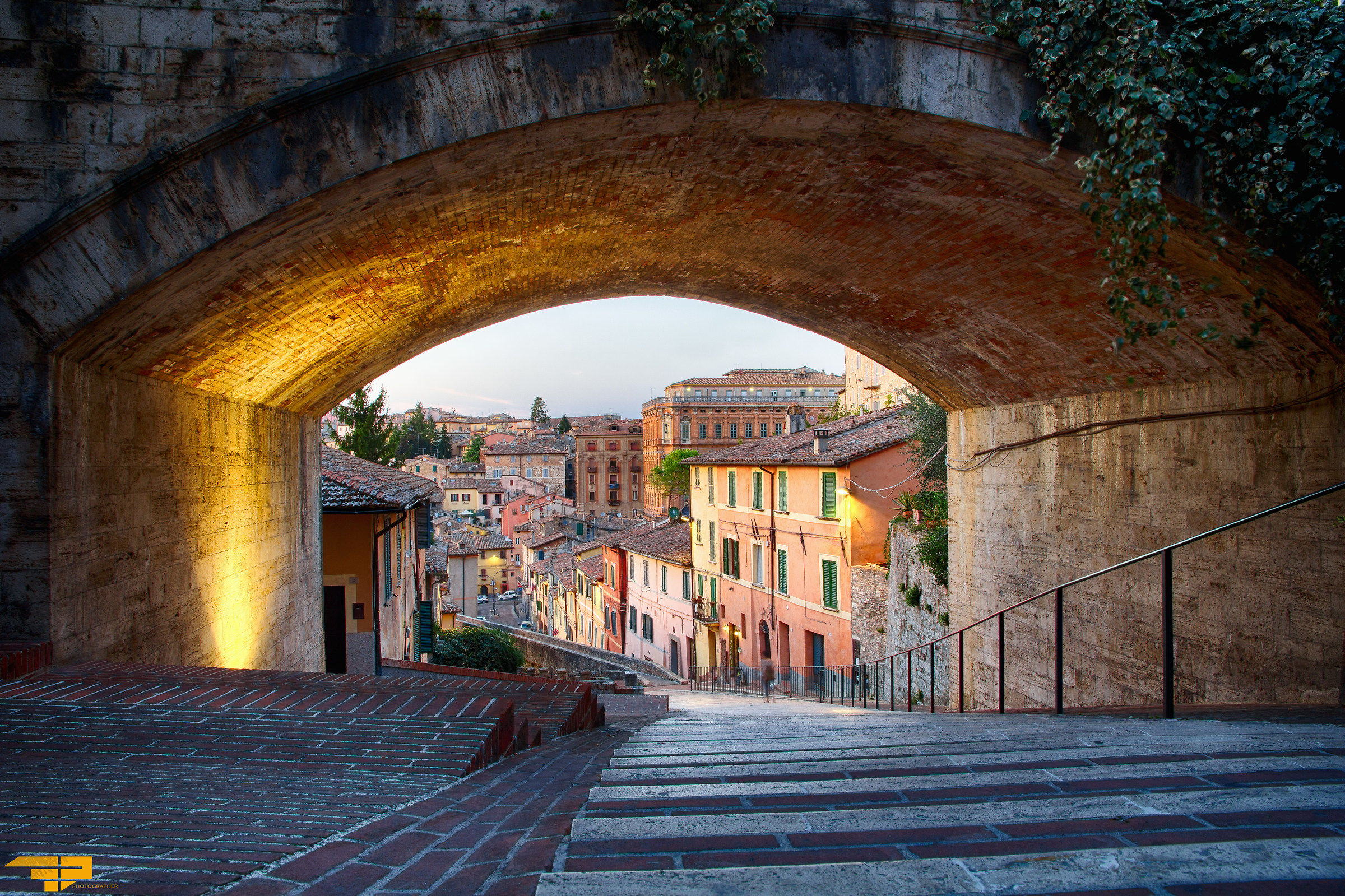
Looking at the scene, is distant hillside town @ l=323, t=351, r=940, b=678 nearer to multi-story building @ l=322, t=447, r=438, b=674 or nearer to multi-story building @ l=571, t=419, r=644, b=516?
multi-story building @ l=322, t=447, r=438, b=674

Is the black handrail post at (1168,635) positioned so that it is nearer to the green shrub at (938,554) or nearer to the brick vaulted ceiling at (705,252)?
the brick vaulted ceiling at (705,252)

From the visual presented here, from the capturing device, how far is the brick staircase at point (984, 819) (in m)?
1.82

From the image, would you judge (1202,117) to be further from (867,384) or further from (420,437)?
(420,437)

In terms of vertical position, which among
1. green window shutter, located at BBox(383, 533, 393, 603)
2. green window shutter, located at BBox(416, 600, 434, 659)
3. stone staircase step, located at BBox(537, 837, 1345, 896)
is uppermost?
stone staircase step, located at BBox(537, 837, 1345, 896)

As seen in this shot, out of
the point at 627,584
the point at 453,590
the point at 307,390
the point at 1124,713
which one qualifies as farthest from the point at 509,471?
the point at 1124,713

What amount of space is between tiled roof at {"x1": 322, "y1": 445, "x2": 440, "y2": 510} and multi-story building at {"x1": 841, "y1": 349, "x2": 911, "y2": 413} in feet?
69.8

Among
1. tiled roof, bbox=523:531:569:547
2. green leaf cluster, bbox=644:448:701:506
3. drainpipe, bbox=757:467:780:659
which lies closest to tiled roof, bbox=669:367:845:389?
green leaf cluster, bbox=644:448:701:506

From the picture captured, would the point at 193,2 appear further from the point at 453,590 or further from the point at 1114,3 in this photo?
the point at 453,590

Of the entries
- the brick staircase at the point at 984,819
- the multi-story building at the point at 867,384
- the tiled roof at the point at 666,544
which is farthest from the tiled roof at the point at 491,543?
the brick staircase at the point at 984,819

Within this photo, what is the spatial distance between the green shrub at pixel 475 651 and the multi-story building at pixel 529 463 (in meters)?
70.0

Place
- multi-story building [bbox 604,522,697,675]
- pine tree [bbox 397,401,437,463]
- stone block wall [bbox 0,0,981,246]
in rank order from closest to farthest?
stone block wall [bbox 0,0,981,246], multi-story building [bbox 604,522,697,675], pine tree [bbox 397,401,437,463]

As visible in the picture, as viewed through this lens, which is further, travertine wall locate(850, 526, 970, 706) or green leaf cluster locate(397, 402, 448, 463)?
green leaf cluster locate(397, 402, 448, 463)

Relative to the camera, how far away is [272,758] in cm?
338

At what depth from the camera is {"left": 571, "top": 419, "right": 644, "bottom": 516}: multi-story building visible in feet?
275
